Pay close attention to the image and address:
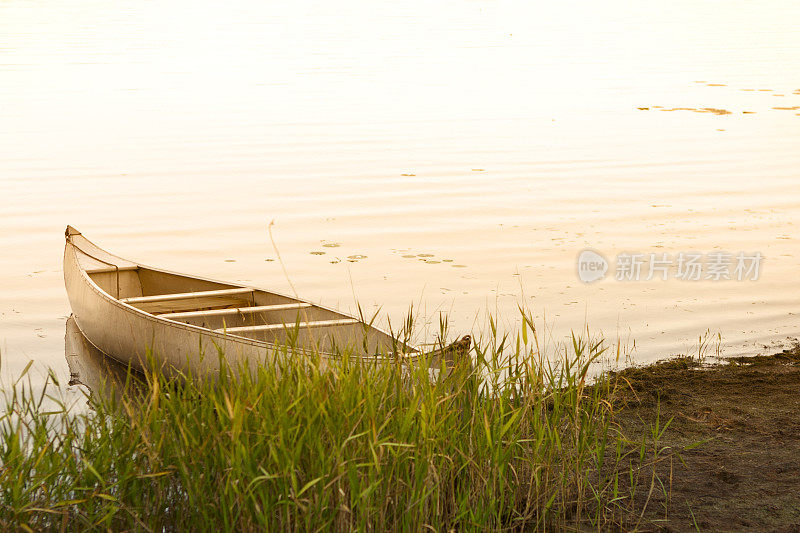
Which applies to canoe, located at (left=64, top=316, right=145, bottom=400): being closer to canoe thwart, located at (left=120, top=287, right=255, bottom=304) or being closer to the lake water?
the lake water

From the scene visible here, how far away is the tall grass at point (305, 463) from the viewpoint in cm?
433

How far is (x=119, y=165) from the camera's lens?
16828 millimetres

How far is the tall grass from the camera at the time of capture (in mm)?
4328

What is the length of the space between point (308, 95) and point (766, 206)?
43.8ft

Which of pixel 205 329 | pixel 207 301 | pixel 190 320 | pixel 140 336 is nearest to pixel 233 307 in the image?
pixel 207 301

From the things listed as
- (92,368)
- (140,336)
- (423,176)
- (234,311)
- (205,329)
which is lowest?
(92,368)

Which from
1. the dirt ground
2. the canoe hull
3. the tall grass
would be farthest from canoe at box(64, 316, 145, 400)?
the dirt ground

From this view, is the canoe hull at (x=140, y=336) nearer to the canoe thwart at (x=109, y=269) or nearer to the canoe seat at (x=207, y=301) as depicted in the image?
the canoe thwart at (x=109, y=269)

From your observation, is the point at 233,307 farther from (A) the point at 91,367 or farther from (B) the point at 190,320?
(A) the point at 91,367

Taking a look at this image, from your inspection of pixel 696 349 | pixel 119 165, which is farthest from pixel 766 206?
pixel 119 165

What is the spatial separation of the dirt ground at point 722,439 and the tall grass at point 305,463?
42 cm

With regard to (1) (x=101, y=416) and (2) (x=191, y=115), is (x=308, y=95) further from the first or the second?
(1) (x=101, y=416)

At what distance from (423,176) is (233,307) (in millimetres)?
7507

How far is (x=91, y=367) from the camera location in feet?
27.4
